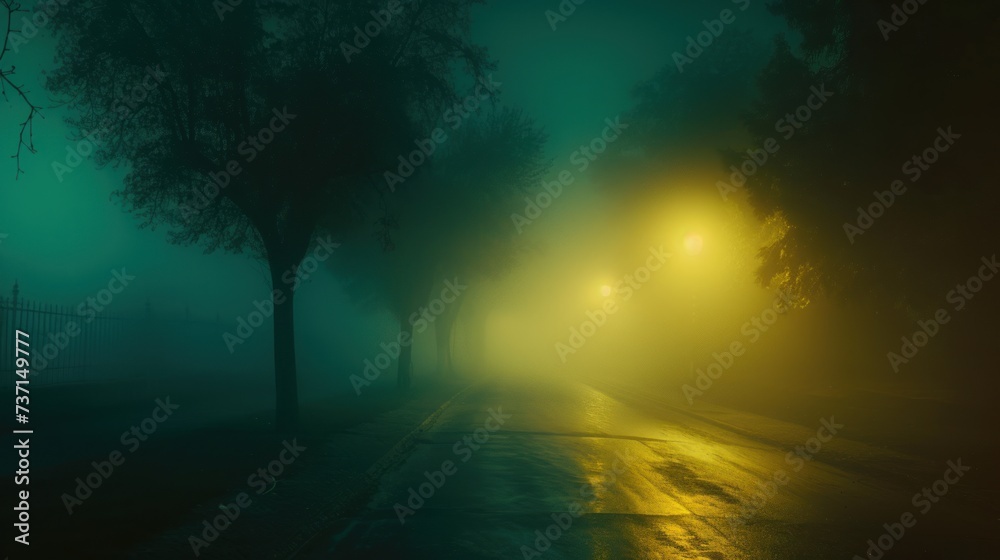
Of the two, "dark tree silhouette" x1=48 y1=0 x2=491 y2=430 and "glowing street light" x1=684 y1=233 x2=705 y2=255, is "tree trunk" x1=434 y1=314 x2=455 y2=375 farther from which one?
"dark tree silhouette" x1=48 y1=0 x2=491 y2=430

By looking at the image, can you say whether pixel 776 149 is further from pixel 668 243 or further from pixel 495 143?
pixel 668 243

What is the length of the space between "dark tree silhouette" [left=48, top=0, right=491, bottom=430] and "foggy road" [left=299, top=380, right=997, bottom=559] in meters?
5.78

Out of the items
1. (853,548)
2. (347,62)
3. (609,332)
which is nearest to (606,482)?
(853,548)

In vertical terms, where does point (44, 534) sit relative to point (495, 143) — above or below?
below

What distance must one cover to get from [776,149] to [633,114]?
20410 millimetres

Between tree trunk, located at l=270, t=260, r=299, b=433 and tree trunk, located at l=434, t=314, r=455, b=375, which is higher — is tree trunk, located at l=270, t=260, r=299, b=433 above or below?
below

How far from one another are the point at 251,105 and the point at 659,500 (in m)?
10.9

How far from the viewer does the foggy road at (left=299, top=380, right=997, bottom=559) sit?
770 centimetres

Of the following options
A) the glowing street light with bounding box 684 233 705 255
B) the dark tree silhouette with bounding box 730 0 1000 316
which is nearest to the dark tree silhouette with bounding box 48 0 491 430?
the dark tree silhouette with bounding box 730 0 1000 316

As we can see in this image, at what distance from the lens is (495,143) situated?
99.4 ft

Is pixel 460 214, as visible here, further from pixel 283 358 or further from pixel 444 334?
pixel 444 334

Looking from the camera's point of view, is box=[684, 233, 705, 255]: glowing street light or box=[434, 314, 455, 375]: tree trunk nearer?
box=[684, 233, 705, 255]: glowing street light

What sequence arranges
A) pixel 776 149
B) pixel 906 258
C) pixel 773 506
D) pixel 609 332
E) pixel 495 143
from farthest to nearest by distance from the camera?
1. pixel 609 332
2. pixel 495 143
3. pixel 776 149
4. pixel 906 258
5. pixel 773 506

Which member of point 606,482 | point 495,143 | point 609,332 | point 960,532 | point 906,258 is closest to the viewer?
point 960,532
